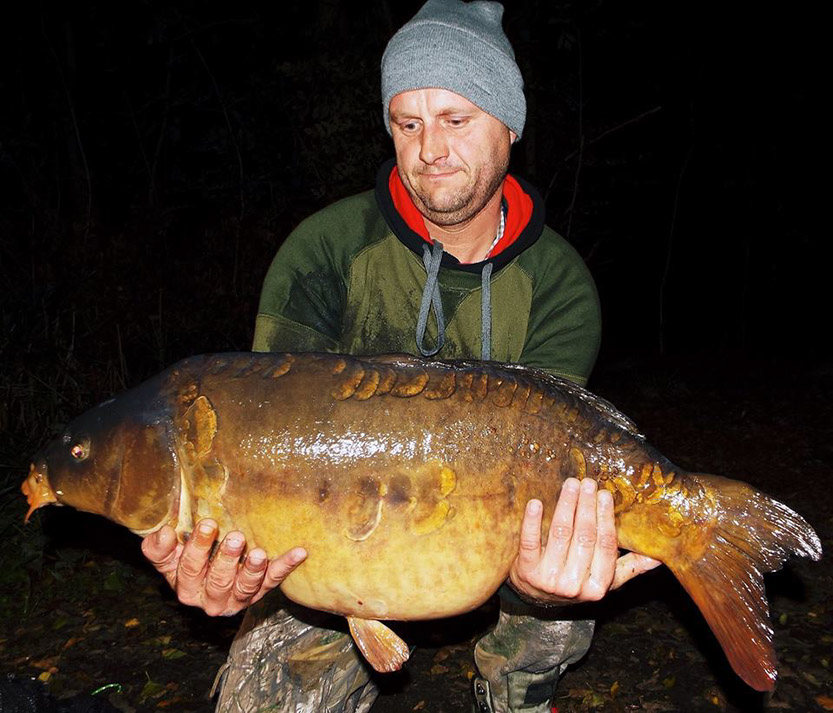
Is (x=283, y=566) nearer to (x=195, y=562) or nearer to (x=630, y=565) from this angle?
(x=195, y=562)

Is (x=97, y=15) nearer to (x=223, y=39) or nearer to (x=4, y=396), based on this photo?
(x=223, y=39)

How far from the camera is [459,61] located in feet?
6.88

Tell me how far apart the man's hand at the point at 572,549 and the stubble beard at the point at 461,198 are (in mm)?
926

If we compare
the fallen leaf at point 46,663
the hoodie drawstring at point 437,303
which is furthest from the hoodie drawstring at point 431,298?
the fallen leaf at point 46,663

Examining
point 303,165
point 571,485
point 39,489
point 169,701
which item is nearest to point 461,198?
point 571,485

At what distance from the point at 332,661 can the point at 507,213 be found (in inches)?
57.1

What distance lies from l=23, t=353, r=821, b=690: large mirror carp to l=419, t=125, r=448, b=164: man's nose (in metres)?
0.74

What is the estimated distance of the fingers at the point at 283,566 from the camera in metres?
1.46

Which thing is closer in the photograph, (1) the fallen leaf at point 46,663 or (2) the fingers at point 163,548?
(2) the fingers at point 163,548

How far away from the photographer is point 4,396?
385 cm

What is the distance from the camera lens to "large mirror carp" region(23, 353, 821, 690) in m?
1.46

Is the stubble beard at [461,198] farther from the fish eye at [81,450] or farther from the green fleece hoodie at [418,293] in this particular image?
the fish eye at [81,450]

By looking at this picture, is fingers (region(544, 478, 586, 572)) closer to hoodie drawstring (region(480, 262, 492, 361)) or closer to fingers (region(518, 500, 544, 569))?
fingers (region(518, 500, 544, 569))

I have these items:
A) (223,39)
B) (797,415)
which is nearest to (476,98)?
(797,415)
